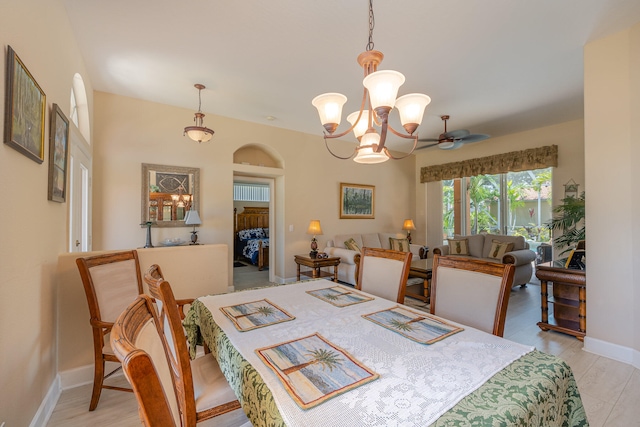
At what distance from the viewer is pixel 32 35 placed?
154 cm

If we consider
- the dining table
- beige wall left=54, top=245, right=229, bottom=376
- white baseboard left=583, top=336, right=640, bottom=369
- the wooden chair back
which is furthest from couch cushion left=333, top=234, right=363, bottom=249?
the wooden chair back

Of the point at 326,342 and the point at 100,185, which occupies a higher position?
the point at 100,185

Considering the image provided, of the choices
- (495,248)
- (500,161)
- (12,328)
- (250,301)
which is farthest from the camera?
(500,161)

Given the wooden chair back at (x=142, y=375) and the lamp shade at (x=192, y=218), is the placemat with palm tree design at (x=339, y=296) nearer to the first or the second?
the wooden chair back at (x=142, y=375)

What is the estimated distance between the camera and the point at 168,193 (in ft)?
13.2

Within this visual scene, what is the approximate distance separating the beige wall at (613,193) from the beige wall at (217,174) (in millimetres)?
3862

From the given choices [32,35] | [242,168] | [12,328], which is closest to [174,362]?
[12,328]

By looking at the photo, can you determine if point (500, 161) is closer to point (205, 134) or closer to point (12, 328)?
point (205, 134)

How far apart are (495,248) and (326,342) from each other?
491 cm

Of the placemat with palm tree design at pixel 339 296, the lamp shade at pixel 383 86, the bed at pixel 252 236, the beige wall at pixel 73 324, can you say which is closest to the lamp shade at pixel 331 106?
the lamp shade at pixel 383 86

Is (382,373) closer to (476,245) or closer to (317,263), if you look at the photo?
(317,263)

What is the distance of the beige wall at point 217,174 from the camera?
144 inches

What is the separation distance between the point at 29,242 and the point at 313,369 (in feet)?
5.62

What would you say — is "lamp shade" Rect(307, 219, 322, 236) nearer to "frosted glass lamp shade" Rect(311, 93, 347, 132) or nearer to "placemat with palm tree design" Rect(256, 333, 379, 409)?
"frosted glass lamp shade" Rect(311, 93, 347, 132)
